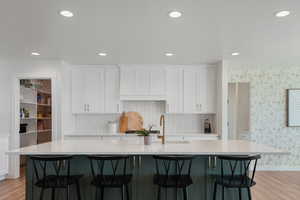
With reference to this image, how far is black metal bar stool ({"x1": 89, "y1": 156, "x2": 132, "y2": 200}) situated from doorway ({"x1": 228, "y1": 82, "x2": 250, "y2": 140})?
348 centimetres

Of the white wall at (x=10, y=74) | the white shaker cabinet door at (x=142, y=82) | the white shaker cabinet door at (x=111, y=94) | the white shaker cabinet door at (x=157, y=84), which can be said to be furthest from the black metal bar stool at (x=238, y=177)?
the white wall at (x=10, y=74)

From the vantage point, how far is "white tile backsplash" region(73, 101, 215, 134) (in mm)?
5301

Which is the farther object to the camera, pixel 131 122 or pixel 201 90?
pixel 131 122

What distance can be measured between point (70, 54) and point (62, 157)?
2.42 metres

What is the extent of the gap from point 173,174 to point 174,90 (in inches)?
100

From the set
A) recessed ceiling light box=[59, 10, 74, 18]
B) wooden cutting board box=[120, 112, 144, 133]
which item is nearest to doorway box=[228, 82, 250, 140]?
wooden cutting board box=[120, 112, 144, 133]

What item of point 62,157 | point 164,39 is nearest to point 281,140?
point 164,39

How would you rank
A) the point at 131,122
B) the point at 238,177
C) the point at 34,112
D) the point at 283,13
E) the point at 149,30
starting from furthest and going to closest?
the point at 34,112 < the point at 131,122 < the point at 149,30 < the point at 238,177 < the point at 283,13

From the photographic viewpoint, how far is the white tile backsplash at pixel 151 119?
17.4ft

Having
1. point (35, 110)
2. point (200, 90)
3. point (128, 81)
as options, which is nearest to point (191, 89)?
point (200, 90)

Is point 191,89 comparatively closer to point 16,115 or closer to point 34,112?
point 16,115

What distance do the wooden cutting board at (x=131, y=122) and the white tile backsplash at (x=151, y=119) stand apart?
0.12m

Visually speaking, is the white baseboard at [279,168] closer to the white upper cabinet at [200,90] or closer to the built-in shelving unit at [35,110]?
the white upper cabinet at [200,90]

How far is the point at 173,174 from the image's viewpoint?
282cm
